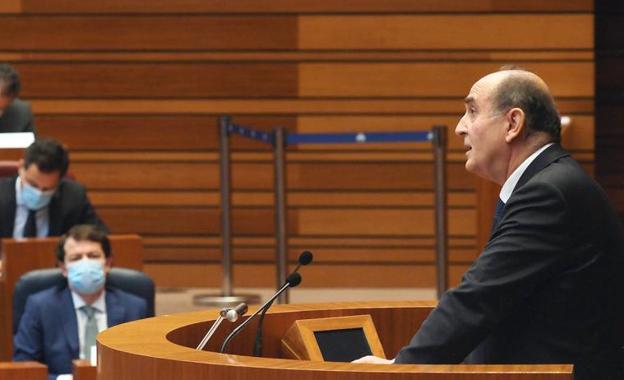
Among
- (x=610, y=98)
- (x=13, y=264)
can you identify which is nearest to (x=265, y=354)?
(x=13, y=264)

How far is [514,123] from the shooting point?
109 inches

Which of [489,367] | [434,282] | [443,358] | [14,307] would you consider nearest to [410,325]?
[443,358]

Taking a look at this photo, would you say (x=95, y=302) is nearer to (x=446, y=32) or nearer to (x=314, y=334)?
(x=314, y=334)

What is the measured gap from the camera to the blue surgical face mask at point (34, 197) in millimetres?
6594

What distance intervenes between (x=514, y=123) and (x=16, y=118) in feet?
17.3

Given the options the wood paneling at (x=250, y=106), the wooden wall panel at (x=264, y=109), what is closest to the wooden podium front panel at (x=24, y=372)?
the wooden wall panel at (x=264, y=109)

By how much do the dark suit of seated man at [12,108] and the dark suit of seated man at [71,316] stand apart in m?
2.37

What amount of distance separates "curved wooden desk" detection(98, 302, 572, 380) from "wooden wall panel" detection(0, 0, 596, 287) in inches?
218

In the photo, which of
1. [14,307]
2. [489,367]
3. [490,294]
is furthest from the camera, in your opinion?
[14,307]

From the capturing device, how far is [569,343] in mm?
2666

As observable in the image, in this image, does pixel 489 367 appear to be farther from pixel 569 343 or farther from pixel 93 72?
pixel 93 72

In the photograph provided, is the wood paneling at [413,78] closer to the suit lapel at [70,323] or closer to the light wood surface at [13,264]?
the light wood surface at [13,264]

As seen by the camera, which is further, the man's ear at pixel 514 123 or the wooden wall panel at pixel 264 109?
the wooden wall panel at pixel 264 109

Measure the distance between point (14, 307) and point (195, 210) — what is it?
3586mm
